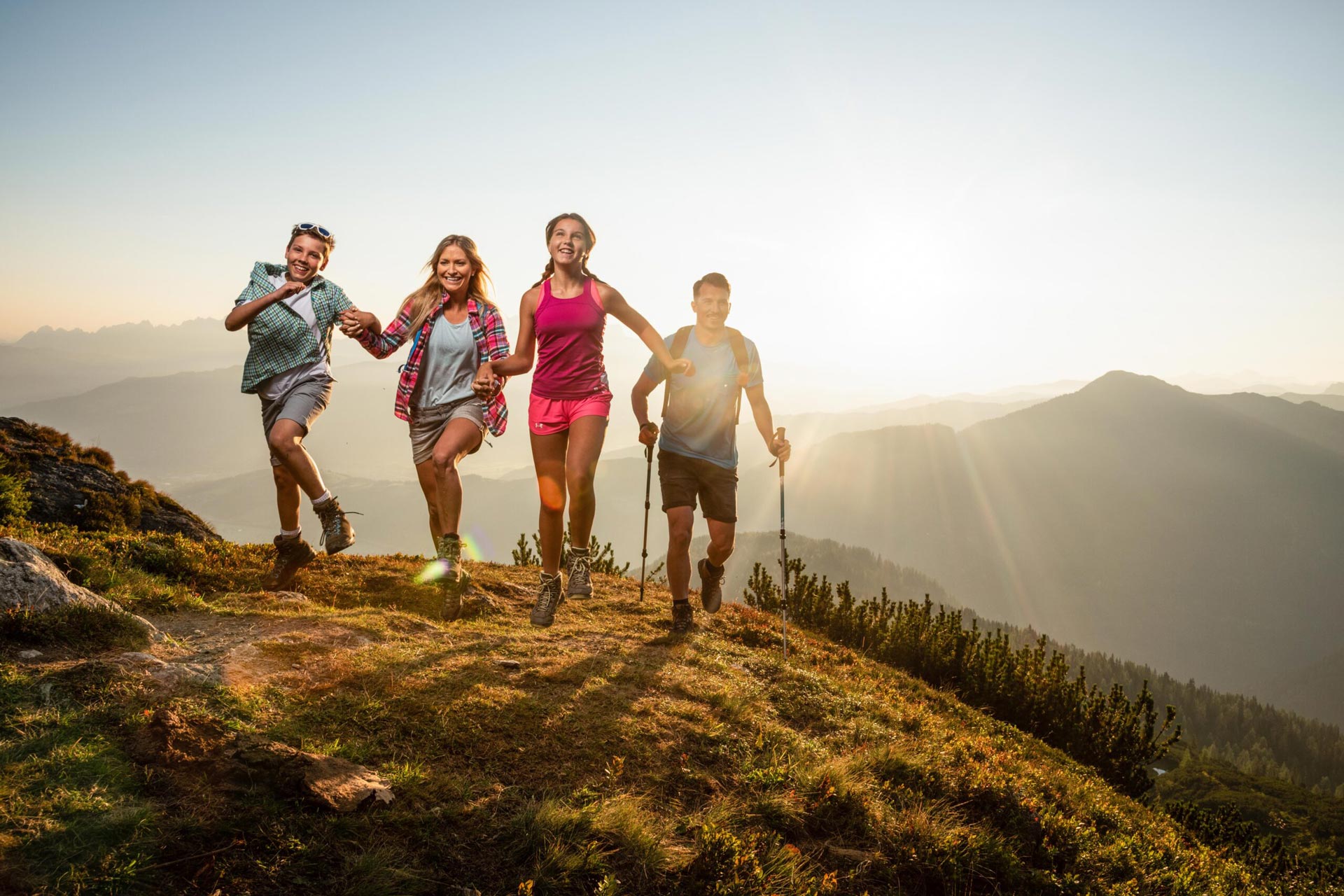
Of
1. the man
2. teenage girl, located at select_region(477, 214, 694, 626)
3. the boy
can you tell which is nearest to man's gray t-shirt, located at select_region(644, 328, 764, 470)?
the man

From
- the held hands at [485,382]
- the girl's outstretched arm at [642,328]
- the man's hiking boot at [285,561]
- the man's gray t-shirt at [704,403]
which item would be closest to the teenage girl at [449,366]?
the held hands at [485,382]

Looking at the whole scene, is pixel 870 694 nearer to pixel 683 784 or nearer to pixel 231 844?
pixel 683 784

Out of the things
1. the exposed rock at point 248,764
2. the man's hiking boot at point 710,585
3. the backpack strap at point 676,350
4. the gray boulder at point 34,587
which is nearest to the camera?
the exposed rock at point 248,764

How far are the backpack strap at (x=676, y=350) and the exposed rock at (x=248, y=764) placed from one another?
454cm

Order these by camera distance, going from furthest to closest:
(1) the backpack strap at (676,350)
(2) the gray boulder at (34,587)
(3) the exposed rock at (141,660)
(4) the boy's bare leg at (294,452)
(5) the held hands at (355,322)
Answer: (1) the backpack strap at (676,350)
(5) the held hands at (355,322)
(4) the boy's bare leg at (294,452)
(2) the gray boulder at (34,587)
(3) the exposed rock at (141,660)

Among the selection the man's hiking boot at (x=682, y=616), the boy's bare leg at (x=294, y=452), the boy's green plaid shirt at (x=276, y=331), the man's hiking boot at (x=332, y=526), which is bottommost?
the man's hiking boot at (x=682, y=616)

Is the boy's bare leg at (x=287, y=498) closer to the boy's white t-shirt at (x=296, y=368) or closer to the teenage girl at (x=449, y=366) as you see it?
the boy's white t-shirt at (x=296, y=368)

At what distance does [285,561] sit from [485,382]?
244cm

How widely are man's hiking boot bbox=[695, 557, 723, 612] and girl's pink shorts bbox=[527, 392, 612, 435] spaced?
220 cm

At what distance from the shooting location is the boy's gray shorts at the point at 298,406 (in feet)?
18.3

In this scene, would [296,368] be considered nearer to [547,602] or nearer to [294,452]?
[294,452]

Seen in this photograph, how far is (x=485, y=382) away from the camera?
5.53m

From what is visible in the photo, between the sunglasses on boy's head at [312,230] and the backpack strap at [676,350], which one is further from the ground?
the sunglasses on boy's head at [312,230]

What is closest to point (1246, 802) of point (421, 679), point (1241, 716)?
point (421, 679)
